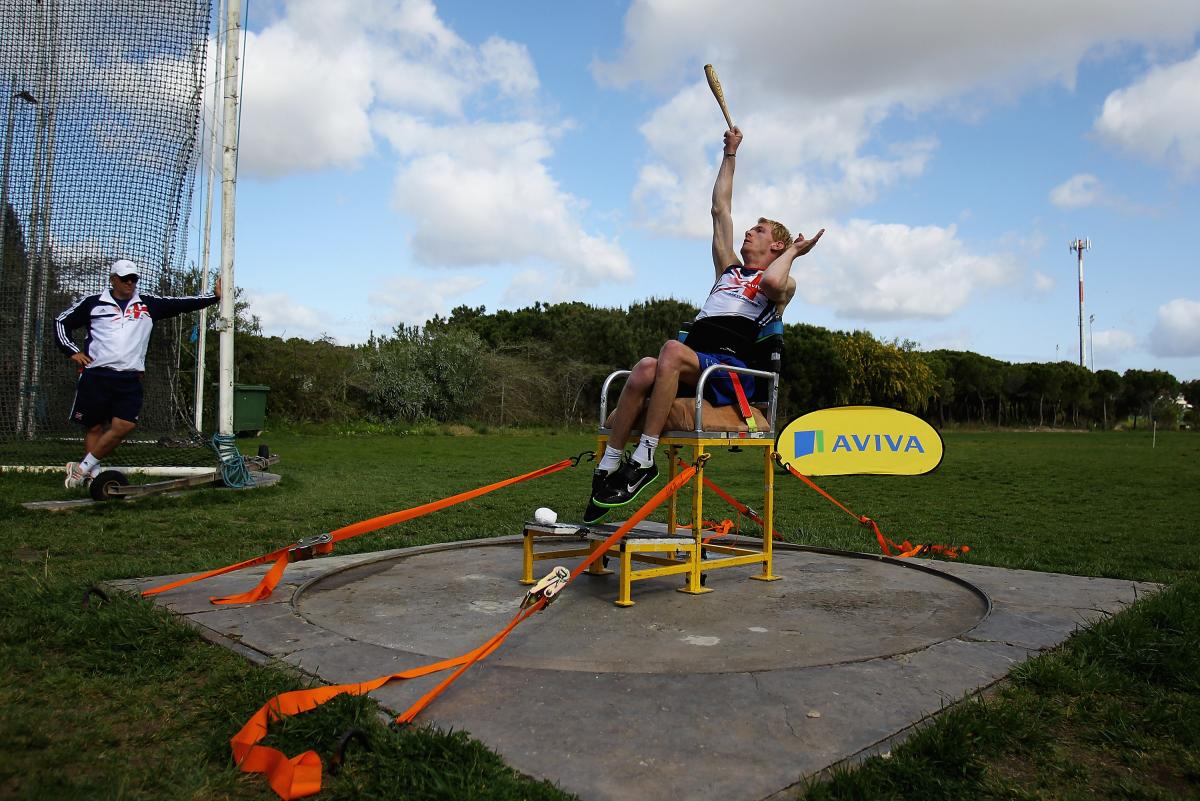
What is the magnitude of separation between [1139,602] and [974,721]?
1901 mm

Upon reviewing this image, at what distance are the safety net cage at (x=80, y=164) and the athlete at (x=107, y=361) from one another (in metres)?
1.93

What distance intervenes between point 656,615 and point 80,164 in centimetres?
921

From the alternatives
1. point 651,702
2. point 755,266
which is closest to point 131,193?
point 755,266

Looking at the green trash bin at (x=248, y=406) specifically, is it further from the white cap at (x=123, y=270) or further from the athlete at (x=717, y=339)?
the athlete at (x=717, y=339)

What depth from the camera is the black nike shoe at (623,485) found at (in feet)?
14.0

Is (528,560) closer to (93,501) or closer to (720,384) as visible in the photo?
(720,384)

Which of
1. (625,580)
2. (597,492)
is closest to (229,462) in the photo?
(597,492)

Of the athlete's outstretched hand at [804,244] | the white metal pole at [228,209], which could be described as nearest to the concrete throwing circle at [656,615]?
the athlete's outstretched hand at [804,244]

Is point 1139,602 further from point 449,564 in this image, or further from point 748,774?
point 449,564

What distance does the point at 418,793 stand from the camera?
201cm

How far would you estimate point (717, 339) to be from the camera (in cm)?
466

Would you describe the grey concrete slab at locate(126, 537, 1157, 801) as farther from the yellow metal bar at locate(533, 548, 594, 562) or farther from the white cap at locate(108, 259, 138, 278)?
the white cap at locate(108, 259, 138, 278)

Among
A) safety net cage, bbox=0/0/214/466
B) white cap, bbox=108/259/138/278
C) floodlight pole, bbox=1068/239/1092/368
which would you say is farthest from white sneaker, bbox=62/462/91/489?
floodlight pole, bbox=1068/239/1092/368

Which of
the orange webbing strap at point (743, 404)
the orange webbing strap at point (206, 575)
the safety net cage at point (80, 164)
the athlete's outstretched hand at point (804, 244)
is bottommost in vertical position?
the orange webbing strap at point (206, 575)
